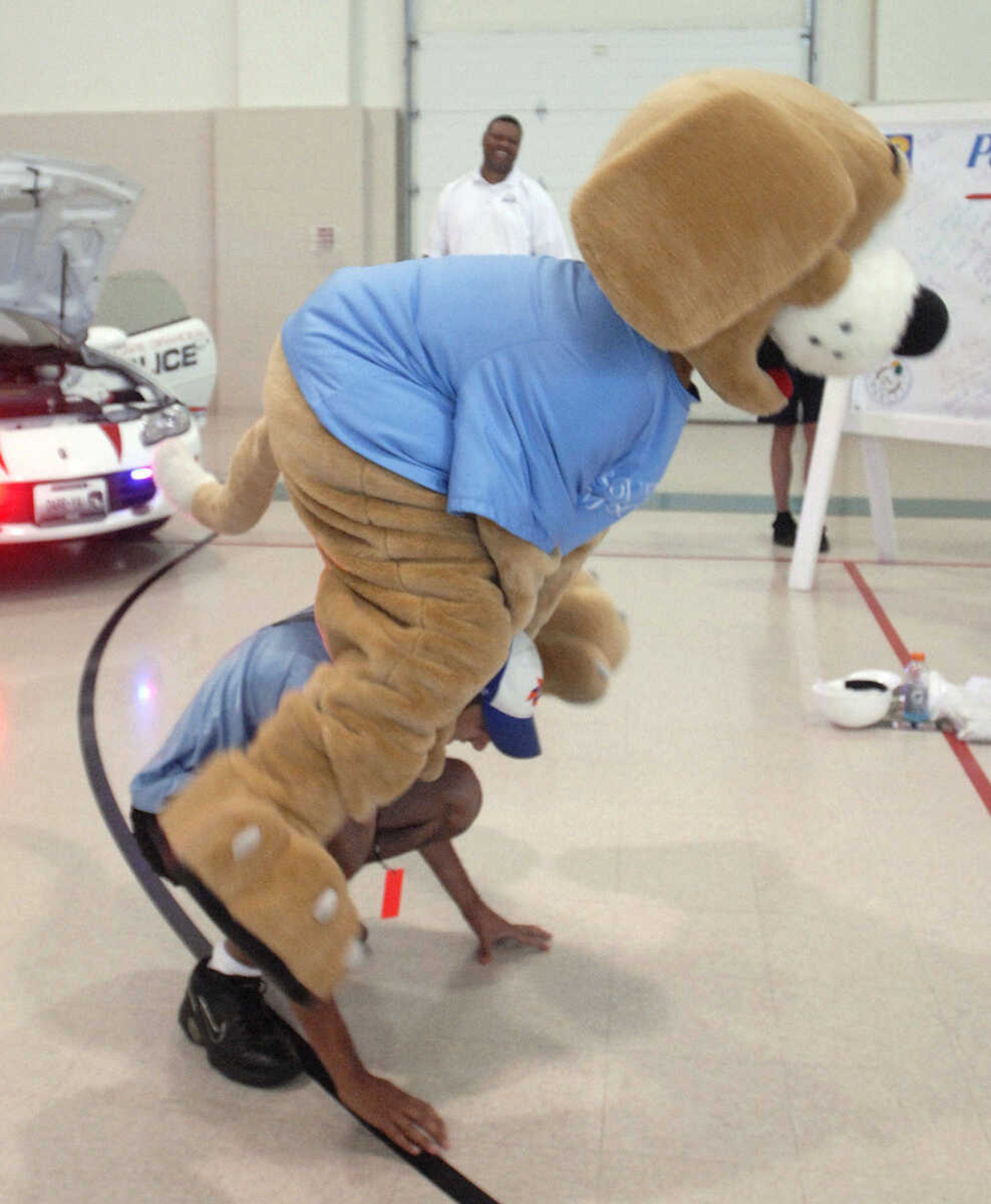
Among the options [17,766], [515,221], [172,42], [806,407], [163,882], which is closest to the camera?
[163,882]

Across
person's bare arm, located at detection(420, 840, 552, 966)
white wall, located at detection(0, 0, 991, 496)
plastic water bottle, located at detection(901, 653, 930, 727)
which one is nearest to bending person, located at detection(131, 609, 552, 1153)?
person's bare arm, located at detection(420, 840, 552, 966)

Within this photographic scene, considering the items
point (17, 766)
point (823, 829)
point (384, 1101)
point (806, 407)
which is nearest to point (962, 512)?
point (806, 407)

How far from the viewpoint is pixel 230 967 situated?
1948 mm

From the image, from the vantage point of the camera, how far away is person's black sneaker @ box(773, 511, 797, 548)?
5523 millimetres

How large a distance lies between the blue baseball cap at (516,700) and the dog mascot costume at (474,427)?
0.17m

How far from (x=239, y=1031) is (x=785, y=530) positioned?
408cm

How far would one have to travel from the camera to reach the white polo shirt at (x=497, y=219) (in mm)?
6199

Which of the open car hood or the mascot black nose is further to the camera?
the open car hood

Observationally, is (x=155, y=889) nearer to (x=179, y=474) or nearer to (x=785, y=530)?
(x=179, y=474)

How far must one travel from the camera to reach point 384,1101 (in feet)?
5.75

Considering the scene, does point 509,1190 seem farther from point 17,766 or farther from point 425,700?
point 17,766

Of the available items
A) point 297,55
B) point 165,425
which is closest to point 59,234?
point 165,425

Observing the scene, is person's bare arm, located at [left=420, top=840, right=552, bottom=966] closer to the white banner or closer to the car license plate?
the car license plate

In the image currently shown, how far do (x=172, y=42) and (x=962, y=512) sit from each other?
695cm
